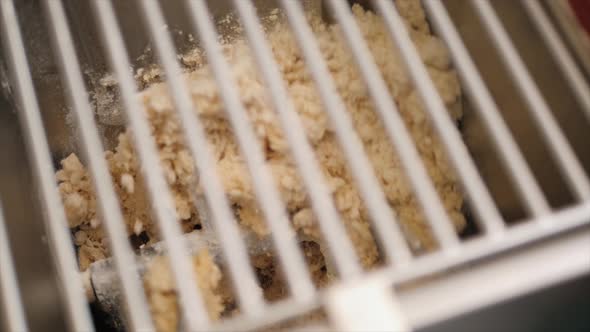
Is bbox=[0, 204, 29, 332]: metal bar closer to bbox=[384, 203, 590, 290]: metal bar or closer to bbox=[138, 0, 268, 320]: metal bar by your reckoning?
bbox=[138, 0, 268, 320]: metal bar

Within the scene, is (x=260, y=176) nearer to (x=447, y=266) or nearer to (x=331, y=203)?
(x=331, y=203)

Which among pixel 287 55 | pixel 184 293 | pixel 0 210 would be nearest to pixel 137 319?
pixel 184 293

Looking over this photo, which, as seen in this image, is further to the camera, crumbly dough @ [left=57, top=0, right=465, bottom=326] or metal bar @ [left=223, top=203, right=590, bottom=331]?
crumbly dough @ [left=57, top=0, right=465, bottom=326]

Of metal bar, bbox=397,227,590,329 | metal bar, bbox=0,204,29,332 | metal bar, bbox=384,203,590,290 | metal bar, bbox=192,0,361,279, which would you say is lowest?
metal bar, bbox=397,227,590,329

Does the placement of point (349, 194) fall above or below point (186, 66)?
below

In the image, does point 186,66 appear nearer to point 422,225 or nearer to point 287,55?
point 287,55

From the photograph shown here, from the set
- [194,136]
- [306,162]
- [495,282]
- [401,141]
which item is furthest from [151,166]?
[495,282]

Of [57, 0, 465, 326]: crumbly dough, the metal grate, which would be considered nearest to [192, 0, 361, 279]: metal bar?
the metal grate

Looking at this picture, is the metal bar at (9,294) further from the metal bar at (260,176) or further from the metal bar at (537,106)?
the metal bar at (537,106)
